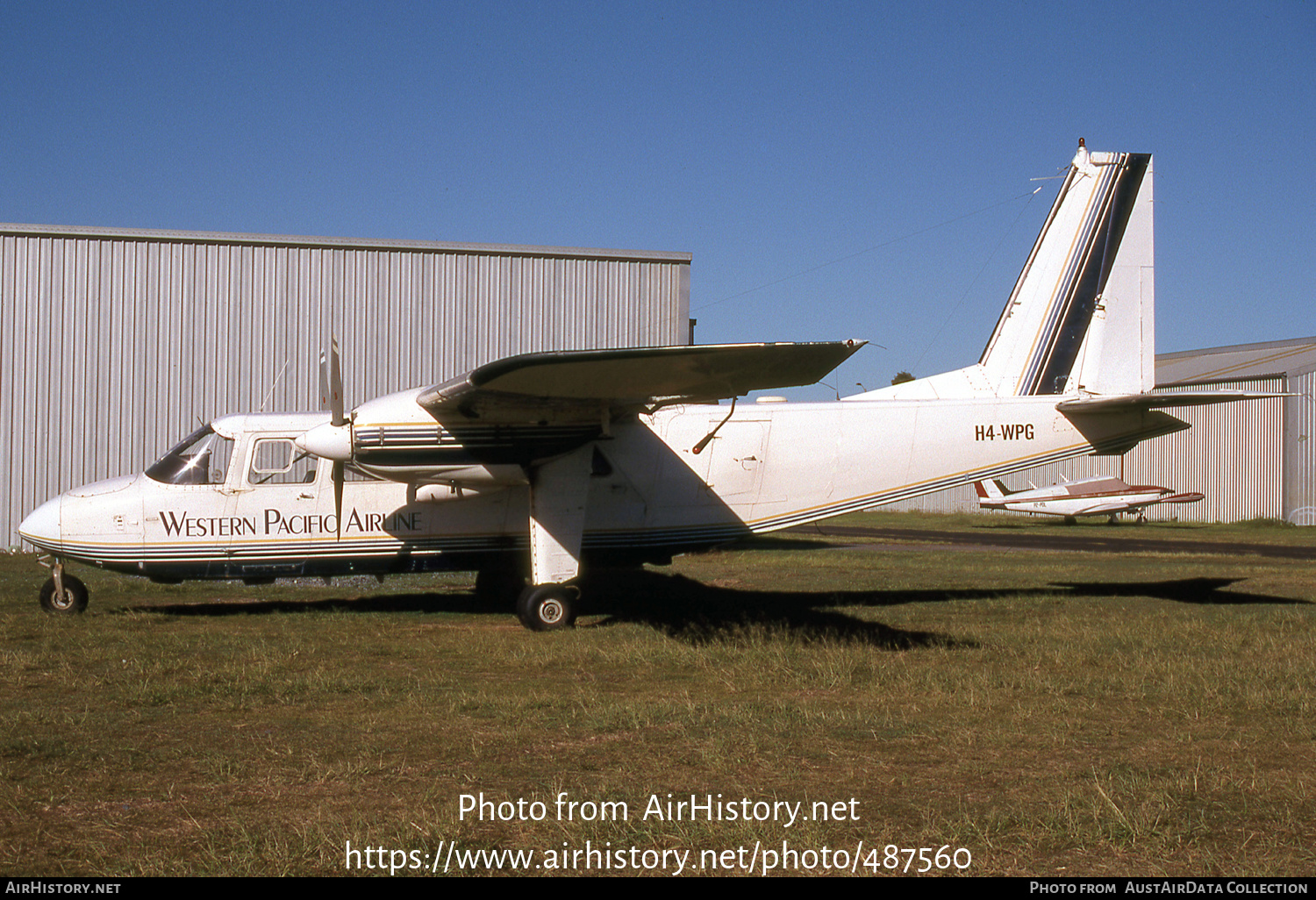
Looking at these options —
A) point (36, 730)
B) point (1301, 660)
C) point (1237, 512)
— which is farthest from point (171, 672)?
point (1237, 512)

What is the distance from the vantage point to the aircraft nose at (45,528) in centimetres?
1179

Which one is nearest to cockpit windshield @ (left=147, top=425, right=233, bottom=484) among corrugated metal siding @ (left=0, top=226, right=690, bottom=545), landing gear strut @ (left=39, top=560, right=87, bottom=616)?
landing gear strut @ (left=39, top=560, right=87, bottom=616)

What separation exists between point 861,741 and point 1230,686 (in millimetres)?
3341

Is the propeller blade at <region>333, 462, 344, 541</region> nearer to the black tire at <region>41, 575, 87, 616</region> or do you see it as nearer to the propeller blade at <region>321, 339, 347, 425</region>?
the propeller blade at <region>321, 339, 347, 425</region>

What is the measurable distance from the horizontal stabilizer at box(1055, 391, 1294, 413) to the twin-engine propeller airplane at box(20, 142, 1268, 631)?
0.11 ft

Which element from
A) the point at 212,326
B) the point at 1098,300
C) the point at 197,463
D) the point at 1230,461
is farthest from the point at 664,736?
the point at 1230,461

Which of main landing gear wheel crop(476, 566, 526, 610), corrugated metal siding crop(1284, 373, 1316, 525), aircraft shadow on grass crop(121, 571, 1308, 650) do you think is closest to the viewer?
aircraft shadow on grass crop(121, 571, 1308, 650)

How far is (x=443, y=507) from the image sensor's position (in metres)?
12.4

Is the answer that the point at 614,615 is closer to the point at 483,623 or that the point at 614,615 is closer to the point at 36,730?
the point at 483,623

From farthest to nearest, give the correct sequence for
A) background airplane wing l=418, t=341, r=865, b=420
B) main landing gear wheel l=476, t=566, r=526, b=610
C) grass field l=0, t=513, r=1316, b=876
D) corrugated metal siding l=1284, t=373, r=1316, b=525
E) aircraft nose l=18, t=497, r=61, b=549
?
corrugated metal siding l=1284, t=373, r=1316, b=525 < main landing gear wheel l=476, t=566, r=526, b=610 < aircraft nose l=18, t=497, r=61, b=549 < background airplane wing l=418, t=341, r=865, b=420 < grass field l=0, t=513, r=1316, b=876

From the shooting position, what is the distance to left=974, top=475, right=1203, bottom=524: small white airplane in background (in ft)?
116

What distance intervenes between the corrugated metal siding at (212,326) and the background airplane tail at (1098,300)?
11.1m

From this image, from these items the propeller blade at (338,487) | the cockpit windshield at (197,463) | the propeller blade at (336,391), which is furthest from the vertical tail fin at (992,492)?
the propeller blade at (336,391)

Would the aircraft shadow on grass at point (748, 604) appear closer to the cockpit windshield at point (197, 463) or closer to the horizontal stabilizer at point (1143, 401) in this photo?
the cockpit windshield at point (197, 463)
